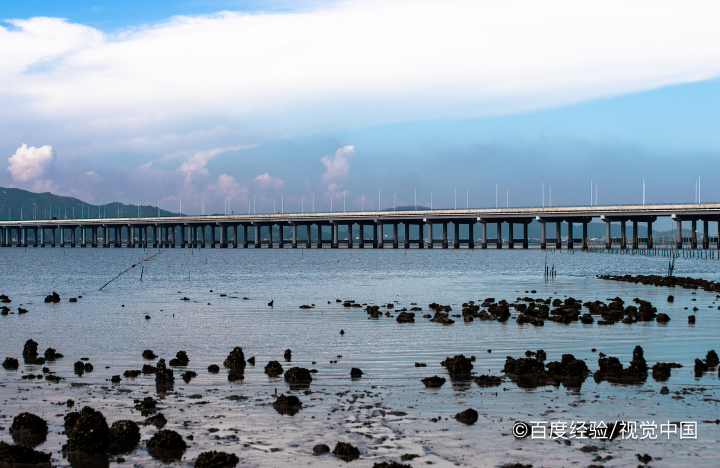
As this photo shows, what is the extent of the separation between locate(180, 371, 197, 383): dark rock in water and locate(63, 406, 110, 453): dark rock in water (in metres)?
6.05

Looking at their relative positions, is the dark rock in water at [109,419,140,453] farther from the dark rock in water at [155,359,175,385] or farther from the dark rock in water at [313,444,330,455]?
the dark rock in water at [155,359,175,385]

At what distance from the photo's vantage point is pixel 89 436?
13000mm

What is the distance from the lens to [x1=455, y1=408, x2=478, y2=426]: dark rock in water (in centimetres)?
1457

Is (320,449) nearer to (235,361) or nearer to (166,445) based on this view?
(166,445)

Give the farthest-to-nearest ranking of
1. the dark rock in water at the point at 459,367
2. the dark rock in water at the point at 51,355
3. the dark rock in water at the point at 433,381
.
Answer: the dark rock in water at the point at 51,355 → the dark rock in water at the point at 459,367 → the dark rock in water at the point at 433,381

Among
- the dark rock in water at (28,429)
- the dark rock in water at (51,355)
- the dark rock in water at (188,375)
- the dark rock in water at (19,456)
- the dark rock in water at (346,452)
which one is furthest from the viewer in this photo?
the dark rock in water at (51,355)

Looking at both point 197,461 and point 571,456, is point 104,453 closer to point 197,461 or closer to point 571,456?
point 197,461

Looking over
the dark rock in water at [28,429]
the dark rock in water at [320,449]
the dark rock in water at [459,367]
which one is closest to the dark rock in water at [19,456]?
the dark rock in water at [28,429]

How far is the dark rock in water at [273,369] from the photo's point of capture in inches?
791

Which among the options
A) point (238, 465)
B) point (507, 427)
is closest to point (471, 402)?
point (507, 427)

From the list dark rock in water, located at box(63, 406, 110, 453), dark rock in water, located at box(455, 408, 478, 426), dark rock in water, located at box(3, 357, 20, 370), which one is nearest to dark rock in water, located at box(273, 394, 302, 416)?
dark rock in water, located at box(455, 408, 478, 426)

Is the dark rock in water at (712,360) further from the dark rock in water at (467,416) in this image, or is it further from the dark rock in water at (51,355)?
the dark rock in water at (51,355)

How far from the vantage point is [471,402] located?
16.4m

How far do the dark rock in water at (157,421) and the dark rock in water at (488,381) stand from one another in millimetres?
8477
